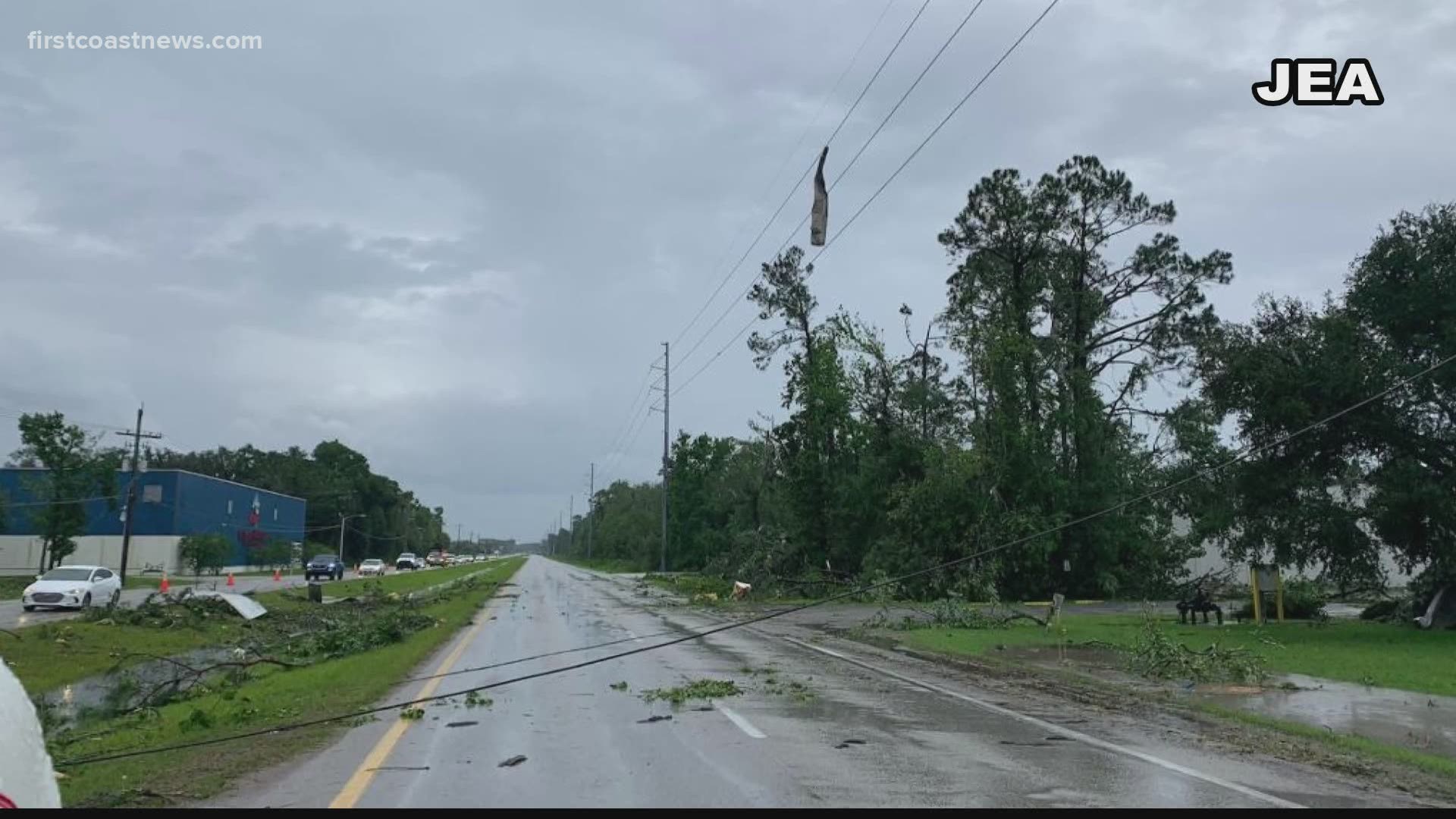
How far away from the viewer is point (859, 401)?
173 feet

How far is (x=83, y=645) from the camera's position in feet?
76.6

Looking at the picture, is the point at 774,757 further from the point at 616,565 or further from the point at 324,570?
the point at 616,565

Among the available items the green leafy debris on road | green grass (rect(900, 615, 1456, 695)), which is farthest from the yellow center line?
green grass (rect(900, 615, 1456, 695))

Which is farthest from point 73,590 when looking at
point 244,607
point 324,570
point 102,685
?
point 324,570

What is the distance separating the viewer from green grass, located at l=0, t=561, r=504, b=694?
1911cm

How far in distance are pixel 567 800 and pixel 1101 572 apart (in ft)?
137

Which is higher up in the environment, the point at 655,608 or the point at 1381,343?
the point at 1381,343

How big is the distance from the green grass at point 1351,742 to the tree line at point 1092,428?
13515 millimetres

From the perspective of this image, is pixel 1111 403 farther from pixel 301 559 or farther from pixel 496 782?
pixel 301 559

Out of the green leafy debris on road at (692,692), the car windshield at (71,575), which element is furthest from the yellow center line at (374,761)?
the car windshield at (71,575)

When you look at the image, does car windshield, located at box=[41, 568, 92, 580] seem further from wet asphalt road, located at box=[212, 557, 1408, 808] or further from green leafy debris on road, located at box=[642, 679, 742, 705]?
green leafy debris on road, located at box=[642, 679, 742, 705]

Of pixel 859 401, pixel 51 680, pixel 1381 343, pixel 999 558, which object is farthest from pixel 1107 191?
pixel 51 680

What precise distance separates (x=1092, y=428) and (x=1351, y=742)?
36.7m

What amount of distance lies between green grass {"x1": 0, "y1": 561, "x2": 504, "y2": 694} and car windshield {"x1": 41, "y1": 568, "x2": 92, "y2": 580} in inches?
299
